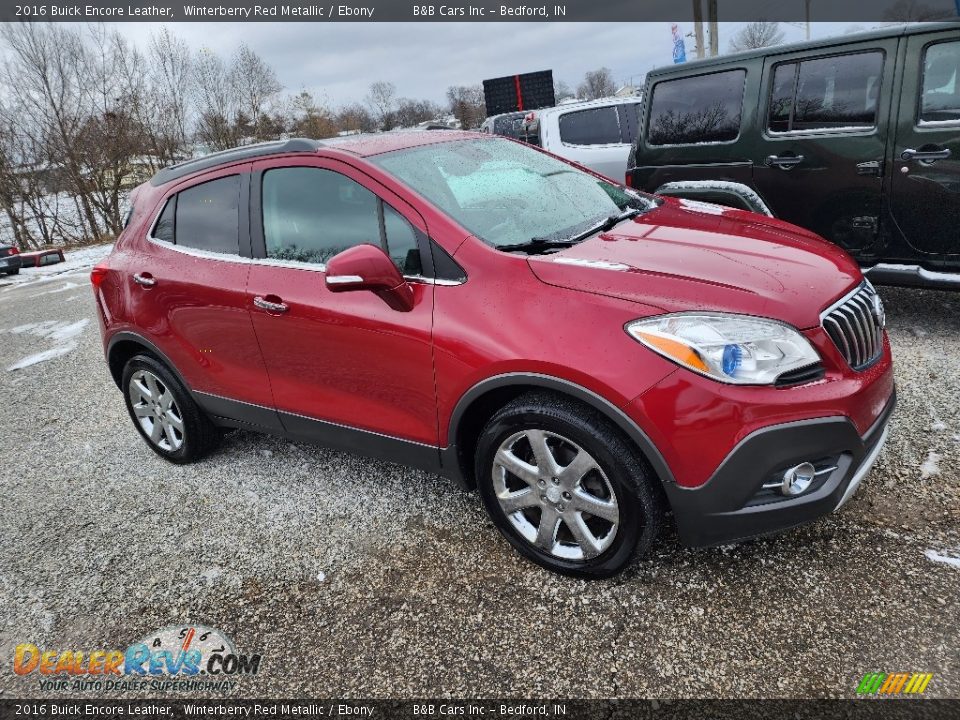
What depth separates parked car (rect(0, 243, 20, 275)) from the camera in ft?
51.0

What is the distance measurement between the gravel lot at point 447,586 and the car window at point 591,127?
606 centimetres

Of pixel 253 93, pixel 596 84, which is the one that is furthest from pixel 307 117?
pixel 596 84

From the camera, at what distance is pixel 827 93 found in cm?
451

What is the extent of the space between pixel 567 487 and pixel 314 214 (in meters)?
1.68

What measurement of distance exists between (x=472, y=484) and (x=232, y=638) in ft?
3.67

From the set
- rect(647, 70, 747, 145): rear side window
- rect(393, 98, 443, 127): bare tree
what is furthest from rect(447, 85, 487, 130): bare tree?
rect(647, 70, 747, 145): rear side window

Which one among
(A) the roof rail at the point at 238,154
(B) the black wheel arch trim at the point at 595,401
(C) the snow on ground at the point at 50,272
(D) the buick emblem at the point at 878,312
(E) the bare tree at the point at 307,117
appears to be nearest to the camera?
(B) the black wheel arch trim at the point at 595,401

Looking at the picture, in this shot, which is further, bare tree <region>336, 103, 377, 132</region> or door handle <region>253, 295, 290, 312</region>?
bare tree <region>336, 103, 377, 132</region>

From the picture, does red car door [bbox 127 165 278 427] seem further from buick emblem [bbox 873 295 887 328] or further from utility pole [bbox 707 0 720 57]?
utility pole [bbox 707 0 720 57]

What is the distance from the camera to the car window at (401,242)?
2.61 metres

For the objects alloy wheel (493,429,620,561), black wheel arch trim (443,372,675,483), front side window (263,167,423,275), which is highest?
front side window (263,167,423,275)

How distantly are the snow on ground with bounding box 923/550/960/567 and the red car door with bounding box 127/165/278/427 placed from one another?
2.92 metres

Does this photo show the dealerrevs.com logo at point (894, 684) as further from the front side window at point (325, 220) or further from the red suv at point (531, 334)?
the front side window at point (325, 220)

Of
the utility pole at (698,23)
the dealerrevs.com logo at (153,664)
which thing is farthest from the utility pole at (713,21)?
the dealerrevs.com logo at (153,664)
